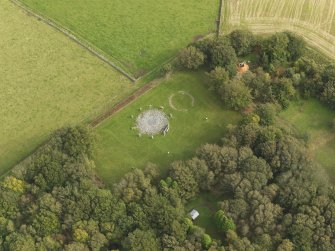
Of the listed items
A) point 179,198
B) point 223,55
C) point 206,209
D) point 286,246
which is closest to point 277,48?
point 223,55

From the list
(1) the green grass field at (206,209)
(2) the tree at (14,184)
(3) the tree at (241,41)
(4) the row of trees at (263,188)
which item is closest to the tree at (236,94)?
(4) the row of trees at (263,188)

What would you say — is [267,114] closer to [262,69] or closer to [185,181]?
[262,69]

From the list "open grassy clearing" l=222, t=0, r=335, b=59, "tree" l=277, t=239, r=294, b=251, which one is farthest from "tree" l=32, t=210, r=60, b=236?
"open grassy clearing" l=222, t=0, r=335, b=59

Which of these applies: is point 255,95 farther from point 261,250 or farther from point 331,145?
point 261,250

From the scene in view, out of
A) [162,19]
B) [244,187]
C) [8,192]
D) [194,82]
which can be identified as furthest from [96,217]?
[162,19]

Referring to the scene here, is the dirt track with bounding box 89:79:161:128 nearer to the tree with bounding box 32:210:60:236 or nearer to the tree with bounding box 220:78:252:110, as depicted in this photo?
the tree with bounding box 220:78:252:110

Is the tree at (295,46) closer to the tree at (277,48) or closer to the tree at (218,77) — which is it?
the tree at (277,48)
